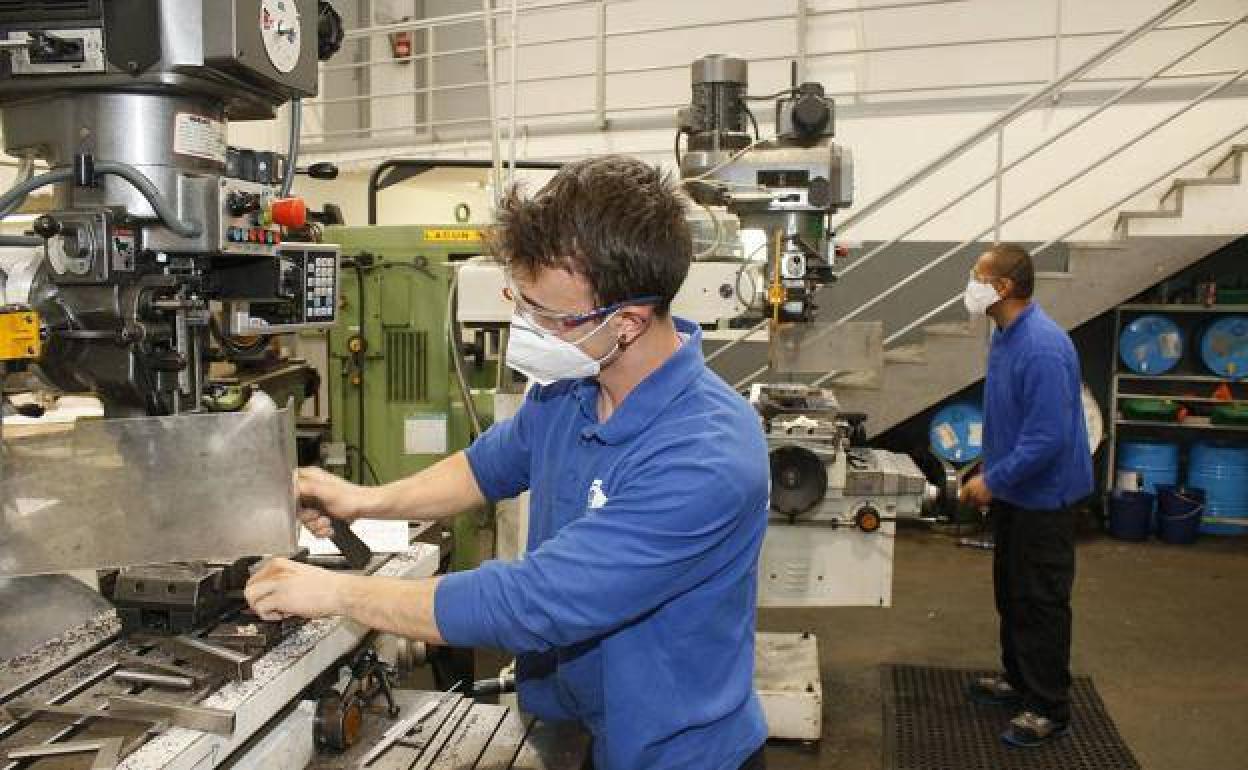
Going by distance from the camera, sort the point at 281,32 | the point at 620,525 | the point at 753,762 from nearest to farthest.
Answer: the point at 620,525, the point at 281,32, the point at 753,762

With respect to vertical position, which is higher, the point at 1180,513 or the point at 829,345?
the point at 829,345

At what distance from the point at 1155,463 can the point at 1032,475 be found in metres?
2.36

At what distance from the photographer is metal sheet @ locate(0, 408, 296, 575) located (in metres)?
1.07

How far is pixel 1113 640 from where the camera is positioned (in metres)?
3.28

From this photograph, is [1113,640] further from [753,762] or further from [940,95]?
[940,95]

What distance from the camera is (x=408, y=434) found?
2.90 meters

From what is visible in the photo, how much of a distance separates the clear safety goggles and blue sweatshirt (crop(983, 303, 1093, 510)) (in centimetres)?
168

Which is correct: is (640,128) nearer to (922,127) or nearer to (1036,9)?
(922,127)

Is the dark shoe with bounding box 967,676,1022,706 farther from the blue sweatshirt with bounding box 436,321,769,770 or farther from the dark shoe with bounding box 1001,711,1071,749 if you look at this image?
the blue sweatshirt with bounding box 436,321,769,770

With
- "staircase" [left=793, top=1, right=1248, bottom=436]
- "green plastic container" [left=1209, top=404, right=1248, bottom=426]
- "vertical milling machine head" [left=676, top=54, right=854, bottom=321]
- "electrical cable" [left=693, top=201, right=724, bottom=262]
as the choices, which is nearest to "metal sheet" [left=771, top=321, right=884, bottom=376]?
"vertical milling machine head" [left=676, top=54, right=854, bottom=321]

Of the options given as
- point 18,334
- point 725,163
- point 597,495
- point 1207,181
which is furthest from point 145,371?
point 1207,181

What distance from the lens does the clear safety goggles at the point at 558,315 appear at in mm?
1136

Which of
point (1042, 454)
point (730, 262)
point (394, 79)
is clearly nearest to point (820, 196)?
point (730, 262)

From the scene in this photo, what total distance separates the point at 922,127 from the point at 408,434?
9.85 ft
